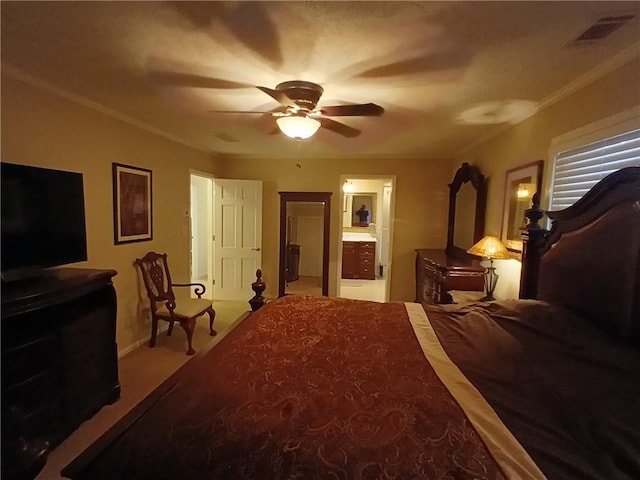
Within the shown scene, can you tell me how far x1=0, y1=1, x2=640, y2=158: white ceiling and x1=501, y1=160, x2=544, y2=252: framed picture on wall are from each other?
19.6 inches

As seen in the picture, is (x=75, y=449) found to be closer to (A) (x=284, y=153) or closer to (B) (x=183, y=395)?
(B) (x=183, y=395)

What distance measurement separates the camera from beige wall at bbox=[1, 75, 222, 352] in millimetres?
2326

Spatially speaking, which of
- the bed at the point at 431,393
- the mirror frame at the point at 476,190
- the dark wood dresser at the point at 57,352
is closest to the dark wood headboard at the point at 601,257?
the bed at the point at 431,393

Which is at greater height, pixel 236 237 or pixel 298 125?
pixel 298 125

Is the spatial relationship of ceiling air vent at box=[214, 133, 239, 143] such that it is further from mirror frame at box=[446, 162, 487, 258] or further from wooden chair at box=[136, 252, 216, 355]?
mirror frame at box=[446, 162, 487, 258]

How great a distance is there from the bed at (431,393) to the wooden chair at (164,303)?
1.77 meters

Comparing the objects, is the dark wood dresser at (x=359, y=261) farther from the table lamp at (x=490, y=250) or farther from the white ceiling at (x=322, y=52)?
the white ceiling at (x=322, y=52)

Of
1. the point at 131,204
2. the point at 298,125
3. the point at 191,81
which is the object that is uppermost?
the point at 191,81

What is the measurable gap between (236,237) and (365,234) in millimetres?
3406

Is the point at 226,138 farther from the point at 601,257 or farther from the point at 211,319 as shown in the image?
the point at 601,257

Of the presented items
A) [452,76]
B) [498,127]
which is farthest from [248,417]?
[498,127]

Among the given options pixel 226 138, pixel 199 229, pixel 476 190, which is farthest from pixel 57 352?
pixel 199 229

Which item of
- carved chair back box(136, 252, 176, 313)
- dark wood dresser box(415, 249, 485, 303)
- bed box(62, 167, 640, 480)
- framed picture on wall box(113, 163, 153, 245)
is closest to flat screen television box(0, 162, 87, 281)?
framed picture on wall box(113, 163, 153, 245)

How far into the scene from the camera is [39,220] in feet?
7.39
